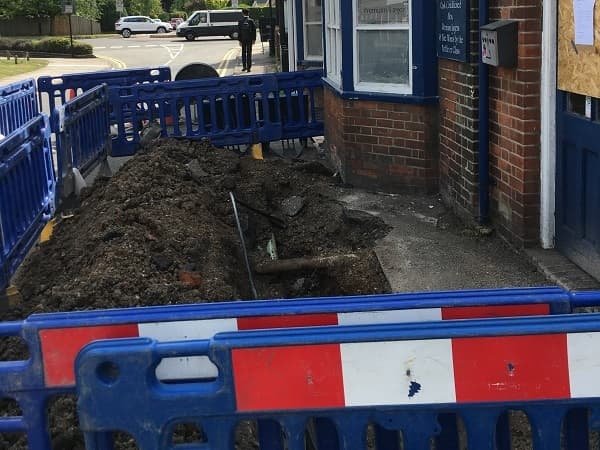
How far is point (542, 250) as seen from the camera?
623 centimetres

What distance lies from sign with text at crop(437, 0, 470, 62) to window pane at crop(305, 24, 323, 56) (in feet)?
19.0

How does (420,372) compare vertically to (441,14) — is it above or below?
below

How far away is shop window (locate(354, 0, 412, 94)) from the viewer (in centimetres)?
853

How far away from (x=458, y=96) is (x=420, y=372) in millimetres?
5227

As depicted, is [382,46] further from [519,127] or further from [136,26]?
[136,26]

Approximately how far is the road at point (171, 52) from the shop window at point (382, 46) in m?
22.7

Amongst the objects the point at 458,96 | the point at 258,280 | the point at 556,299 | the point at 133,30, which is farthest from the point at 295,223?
the point at 133,30

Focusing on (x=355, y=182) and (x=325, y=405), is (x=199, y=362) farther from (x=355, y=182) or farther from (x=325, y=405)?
(x=355, y=182)

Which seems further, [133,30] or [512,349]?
[133,30]

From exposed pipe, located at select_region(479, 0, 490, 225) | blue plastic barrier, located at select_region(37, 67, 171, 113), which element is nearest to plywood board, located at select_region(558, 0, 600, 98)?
exposed pipe, located at select_region(479, 0, 490, 225)

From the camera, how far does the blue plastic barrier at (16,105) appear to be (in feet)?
40.1

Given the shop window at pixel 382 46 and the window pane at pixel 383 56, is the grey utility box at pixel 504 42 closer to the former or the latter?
the shop window at pixel 382 46

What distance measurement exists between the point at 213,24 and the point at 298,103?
46.1 metres

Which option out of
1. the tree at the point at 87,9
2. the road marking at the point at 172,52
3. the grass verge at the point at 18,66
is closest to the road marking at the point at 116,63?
the road marking at the point at 172,52
